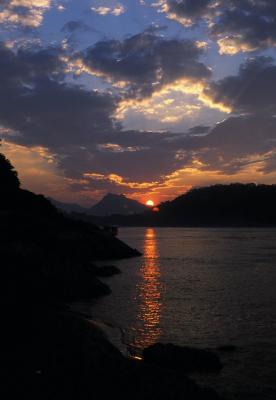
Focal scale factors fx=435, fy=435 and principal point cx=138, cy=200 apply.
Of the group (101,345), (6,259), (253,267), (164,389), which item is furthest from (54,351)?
(253,267)

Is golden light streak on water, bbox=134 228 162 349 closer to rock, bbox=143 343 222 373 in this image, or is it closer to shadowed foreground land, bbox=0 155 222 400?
rock, bbox=143 343 222 373

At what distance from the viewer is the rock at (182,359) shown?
65.6 feet

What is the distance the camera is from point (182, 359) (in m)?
20.4

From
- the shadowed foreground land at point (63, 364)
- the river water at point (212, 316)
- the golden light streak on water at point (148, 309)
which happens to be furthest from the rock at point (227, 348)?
the shadowed foreground land at point (63, 364)

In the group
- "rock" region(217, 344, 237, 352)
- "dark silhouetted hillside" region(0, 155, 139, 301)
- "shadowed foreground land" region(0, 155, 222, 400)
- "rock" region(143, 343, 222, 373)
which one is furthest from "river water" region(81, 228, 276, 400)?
"dark silhouetted hillside" region(0, 155, 139, 301)

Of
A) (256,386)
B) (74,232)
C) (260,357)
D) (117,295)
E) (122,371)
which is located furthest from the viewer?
(74,232)

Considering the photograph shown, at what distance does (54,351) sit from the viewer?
53.3 ft

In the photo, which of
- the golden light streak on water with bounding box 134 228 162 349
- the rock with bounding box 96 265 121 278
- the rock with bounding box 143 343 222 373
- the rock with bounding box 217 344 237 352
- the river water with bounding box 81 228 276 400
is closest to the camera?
the river water with bounding box 81 228 276 400

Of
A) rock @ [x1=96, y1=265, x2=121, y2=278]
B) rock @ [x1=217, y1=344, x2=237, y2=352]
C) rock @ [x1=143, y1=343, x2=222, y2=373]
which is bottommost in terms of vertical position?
rock @ [x1=96, y1=265, x2=121, y2=278]

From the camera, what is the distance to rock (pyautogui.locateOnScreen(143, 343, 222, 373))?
20.0m

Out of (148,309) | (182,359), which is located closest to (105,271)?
(148,309)

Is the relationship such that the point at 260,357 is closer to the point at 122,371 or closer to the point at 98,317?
the point at 122,371

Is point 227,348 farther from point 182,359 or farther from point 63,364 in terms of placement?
point 63,364

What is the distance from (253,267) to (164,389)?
56069 millimetres
